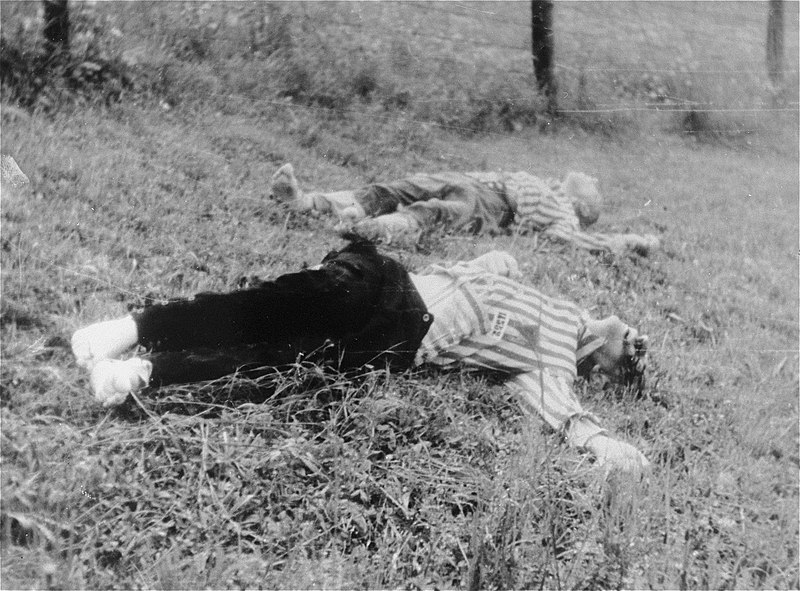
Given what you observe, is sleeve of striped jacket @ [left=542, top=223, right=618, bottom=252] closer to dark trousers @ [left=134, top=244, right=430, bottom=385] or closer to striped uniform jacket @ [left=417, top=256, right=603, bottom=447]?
striped uniform jacket @ [left=417, top=256, right=603, bottom=447]

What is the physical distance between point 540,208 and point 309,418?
6.83 ft

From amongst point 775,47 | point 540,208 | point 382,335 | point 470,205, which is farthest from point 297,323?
point 775,47

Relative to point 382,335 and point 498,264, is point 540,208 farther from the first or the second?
point 382,335

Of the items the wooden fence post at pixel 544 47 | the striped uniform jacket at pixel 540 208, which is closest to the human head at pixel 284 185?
the striped uniform jacket at pixel 540 208

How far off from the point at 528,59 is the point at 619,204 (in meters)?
1.13

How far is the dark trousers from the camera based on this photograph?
1848 mm

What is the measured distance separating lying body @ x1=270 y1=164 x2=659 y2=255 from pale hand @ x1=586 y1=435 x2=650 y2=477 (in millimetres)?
1317

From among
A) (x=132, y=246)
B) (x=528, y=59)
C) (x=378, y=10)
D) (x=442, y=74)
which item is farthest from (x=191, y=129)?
(x=528, y=59)

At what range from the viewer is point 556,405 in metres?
2.13

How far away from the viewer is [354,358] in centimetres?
204

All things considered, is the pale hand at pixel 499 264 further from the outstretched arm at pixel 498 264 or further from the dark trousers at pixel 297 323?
the dark trousers at pixel 297 323

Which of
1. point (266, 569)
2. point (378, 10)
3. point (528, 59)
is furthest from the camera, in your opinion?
Result: point (528, 59)

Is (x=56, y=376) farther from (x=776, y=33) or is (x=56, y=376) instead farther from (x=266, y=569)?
(x=776, y=33)

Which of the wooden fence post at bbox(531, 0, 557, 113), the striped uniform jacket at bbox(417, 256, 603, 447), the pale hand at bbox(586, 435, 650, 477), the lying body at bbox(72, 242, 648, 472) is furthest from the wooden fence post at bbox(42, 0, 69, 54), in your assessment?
the pale hand at bbox(586, 435, 650, 477)
